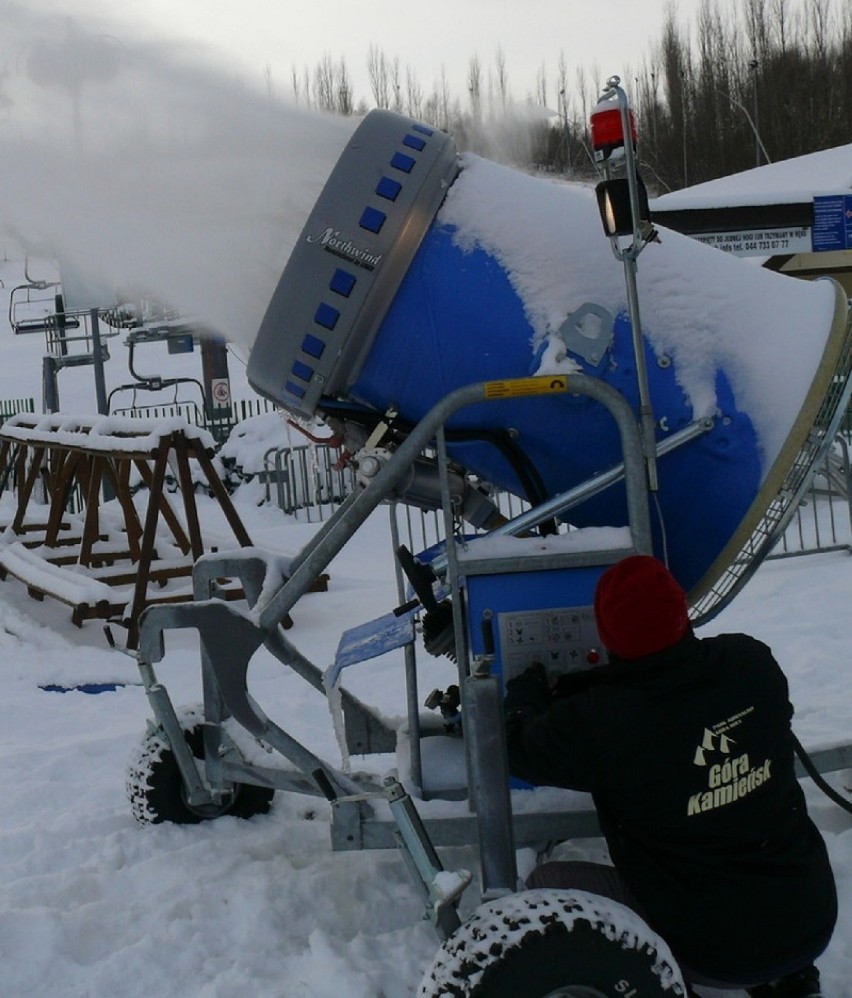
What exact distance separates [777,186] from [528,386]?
1284 cm

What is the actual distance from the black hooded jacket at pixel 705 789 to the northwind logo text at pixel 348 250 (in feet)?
4.09

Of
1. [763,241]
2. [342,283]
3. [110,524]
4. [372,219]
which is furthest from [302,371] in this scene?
[763,241]

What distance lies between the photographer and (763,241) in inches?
476

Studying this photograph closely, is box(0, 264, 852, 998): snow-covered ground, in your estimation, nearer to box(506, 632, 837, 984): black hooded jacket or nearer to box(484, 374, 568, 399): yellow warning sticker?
box(506, 632, 837, 984): black hooded jacket

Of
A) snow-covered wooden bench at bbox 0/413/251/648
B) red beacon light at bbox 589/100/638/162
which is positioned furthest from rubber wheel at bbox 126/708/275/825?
snow-covered wooden bench at bbox 0/413/251/648

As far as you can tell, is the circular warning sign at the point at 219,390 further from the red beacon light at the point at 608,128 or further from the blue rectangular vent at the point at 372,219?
the red beacon light at the point at 608,128

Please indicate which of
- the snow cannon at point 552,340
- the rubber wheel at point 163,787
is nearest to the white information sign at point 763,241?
the snow cannon at point 552,340

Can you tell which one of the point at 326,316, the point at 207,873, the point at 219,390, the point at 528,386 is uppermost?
the point at 219,390

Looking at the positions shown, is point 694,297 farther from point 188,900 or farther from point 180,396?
point 180,396

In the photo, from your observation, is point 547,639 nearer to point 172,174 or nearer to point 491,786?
point 491,786

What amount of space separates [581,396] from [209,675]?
Result: 1.67 metres

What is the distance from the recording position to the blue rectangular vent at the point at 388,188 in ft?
9.95

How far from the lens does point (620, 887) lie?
2670mm

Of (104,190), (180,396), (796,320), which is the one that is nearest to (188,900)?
(104,190)
